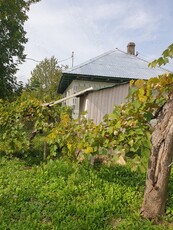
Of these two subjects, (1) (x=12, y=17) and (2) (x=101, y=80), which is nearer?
(2) (x=101, y=80)

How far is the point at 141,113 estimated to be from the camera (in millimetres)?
3605

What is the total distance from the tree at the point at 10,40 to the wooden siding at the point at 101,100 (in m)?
7.72

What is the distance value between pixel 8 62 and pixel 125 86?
884 cm

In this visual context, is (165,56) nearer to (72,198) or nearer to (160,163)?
(160,163)

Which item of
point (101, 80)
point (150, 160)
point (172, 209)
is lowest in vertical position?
point (172, 209)

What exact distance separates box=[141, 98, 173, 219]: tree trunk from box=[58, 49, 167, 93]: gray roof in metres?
8.05

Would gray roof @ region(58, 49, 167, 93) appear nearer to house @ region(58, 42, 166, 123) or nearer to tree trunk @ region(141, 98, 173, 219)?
house @ region(58, 42, 166, 123)

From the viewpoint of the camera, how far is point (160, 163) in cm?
346

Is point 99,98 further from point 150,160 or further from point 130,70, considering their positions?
point 130,70

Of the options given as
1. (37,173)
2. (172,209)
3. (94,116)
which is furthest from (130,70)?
(172,209)

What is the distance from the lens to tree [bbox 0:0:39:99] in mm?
13195

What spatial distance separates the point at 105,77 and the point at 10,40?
260 inches

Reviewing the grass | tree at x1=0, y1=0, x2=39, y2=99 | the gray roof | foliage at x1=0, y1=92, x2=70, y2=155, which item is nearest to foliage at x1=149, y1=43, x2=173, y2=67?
the grass

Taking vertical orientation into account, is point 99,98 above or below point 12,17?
below
